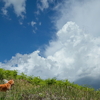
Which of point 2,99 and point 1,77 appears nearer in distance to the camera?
point 2,99

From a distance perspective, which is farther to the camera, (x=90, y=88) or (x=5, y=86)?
(x=90, y=88)

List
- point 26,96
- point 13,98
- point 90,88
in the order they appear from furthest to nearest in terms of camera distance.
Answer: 1. point 90,88
2. point 26,96
3. point 13,98

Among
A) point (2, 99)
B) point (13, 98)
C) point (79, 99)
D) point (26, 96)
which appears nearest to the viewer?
point (2, 99)

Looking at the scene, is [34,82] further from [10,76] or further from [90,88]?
[90,88]

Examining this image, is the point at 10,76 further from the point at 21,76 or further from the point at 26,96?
the point at 26,96

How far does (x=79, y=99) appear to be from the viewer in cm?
1123

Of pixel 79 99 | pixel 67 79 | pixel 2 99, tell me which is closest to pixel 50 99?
pixel 79 99

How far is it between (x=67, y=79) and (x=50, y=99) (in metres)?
10.3

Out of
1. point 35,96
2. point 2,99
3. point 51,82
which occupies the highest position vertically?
point 51,82

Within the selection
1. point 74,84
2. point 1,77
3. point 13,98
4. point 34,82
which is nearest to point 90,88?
point 74,84

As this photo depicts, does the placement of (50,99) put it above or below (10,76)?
below

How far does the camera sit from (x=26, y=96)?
1030cm

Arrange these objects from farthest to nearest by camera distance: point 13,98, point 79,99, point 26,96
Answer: point 79,99, point 26,96, point 13,98

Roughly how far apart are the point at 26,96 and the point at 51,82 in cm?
955
